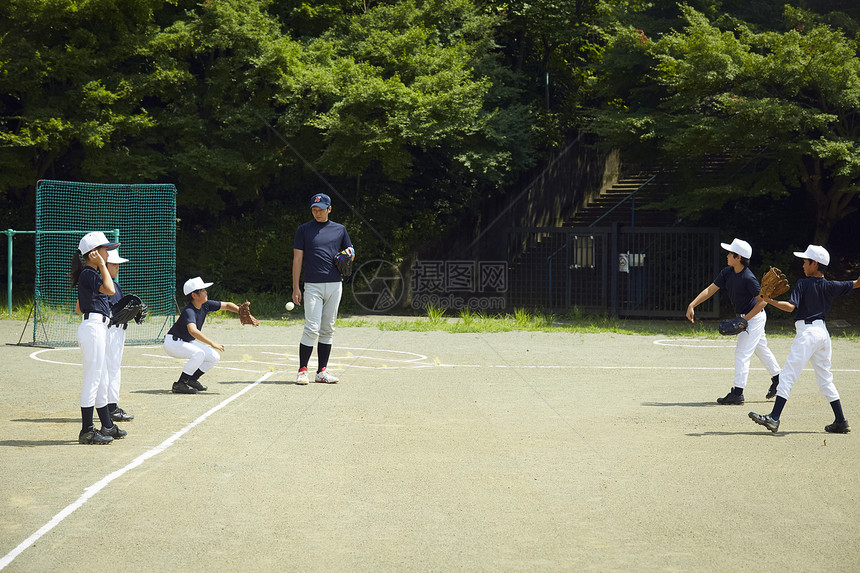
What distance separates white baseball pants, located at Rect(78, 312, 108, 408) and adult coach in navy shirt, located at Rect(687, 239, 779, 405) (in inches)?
241

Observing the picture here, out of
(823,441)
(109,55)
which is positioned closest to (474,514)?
(823,441)

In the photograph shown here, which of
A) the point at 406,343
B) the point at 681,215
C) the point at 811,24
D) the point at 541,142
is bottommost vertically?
the point at 406,343

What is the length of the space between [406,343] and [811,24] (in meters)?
12.0

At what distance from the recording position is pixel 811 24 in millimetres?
21016

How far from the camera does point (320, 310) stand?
11594mm

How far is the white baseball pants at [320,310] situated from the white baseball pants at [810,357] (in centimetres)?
532

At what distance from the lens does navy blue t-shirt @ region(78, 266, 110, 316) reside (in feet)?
26.0

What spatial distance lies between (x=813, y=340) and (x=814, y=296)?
1.39ft

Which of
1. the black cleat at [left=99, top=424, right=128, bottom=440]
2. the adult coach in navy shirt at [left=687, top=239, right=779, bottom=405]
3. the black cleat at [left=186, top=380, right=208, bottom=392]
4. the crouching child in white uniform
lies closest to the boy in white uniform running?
the adult coach in navy shirt at [left=687, top=239, right=779, bottom=405]

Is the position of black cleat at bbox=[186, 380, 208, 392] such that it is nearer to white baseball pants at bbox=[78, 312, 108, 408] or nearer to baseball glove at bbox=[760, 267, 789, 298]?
white baseball pants at bbox=[78, 312, 108, 408]

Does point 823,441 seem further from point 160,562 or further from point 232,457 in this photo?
point 160,562

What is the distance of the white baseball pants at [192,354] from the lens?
10.8 m

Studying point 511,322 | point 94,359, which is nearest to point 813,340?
point 94,359

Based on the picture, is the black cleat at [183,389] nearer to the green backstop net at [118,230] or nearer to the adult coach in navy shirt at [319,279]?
the adult coach in navy shirt at [319,279]
